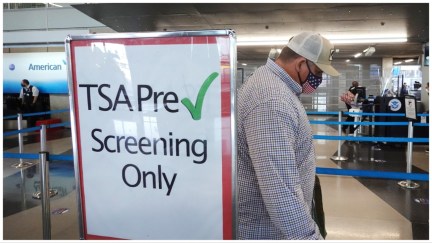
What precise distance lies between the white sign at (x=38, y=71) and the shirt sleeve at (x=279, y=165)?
11.2 metres

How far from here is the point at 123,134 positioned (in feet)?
4.79

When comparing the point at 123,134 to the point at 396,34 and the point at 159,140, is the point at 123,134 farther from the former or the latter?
the point at 396,34

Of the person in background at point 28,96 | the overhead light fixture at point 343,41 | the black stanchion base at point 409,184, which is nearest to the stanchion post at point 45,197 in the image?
the black stanchion base at point 409,184

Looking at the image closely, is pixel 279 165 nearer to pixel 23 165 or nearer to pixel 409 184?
pixel 409 184

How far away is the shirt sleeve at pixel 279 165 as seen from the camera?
138cm

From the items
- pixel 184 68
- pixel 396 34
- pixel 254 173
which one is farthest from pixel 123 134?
pixel 396 34

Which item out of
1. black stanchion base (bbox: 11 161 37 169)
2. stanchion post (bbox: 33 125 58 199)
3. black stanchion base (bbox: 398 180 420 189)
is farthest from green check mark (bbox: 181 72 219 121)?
black stanchion base (bbox: 11 161 37 169)

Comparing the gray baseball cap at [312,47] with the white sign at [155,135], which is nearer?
the white sign at [155,135]

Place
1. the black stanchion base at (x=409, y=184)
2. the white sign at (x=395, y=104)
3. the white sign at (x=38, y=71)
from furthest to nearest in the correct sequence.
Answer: the white sign at (x=38, y=71)
the white sign at (x=395, y=104)
the black stanchion base at (x=409, y=184)

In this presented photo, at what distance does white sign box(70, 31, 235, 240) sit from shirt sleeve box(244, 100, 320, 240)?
0.13 meters

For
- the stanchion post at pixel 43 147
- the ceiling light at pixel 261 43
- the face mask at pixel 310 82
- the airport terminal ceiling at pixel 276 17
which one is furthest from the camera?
the ceiling light at pixel 261 43

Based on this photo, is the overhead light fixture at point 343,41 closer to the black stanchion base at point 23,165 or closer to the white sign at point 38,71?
the white sign at point 38,71

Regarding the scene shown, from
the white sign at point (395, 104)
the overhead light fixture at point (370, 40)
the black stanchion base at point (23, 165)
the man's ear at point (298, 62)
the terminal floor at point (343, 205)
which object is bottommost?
the terminal floor at point (343, 205)

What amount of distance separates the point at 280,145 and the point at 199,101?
0.34 m
